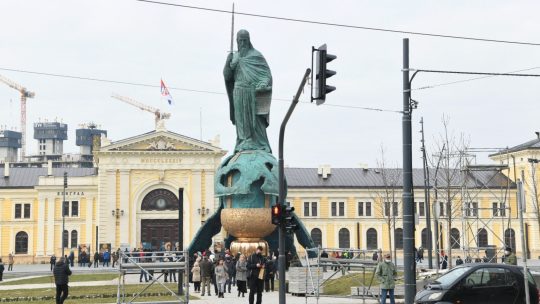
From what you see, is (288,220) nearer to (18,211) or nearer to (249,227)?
(249,227)

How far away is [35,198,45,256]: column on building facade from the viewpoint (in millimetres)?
84000

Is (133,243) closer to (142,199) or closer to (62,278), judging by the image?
(142,199)

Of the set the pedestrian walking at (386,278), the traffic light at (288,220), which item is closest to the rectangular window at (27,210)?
the pedestrian walking at (386,278)

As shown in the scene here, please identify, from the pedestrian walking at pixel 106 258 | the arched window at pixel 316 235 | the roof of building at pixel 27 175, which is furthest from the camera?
the roof of building at pixel 27 175

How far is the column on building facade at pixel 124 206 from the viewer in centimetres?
7912

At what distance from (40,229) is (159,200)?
13.7m

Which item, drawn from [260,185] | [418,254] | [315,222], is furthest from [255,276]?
[315,222]

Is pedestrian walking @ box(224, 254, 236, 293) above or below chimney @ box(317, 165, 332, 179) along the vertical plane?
below

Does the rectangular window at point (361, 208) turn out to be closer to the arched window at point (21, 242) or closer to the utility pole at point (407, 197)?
the arched window at point (21, 242)

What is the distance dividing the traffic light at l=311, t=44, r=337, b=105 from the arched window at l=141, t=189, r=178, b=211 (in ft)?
209

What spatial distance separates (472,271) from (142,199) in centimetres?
6315

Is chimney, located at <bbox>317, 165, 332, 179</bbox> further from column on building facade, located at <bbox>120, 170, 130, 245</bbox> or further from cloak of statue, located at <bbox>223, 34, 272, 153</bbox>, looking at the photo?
cloak of statue, located at <bbox>223, 34, 272, 153</bbox>

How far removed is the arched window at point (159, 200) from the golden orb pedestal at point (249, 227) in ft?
147

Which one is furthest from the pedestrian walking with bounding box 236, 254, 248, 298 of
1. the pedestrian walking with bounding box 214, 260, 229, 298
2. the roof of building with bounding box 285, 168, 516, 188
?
the roof of building with bounding box 285, 168, 516, 188
